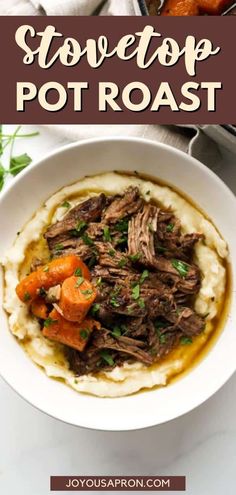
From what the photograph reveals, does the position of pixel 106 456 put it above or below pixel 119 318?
below

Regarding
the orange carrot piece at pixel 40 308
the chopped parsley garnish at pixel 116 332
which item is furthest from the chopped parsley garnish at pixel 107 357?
the orange carrot piece at pixel 40 308

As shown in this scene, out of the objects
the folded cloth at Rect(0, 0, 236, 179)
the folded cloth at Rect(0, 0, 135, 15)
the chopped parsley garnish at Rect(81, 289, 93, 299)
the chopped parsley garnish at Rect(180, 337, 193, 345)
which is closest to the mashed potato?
the chopped parsley garnish at Rect(180, 337, 193, 345)

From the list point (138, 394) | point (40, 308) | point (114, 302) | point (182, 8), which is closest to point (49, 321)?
point (40, 308)

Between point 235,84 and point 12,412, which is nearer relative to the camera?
point 235,84

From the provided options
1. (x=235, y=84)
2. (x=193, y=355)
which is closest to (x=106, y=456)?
(x=193, y=355)

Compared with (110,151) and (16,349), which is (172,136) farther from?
(16,349)
